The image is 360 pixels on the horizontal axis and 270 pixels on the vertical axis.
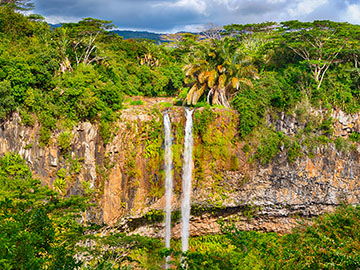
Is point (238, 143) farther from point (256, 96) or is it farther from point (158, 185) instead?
point (158, 185)

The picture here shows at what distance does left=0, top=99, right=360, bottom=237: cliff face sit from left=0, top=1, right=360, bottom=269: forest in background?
0.58 meters

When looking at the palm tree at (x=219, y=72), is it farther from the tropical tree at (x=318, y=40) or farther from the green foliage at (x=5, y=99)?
the green foliage at (x=5, y=99)

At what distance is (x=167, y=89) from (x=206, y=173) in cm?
921

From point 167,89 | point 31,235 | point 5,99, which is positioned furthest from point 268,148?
point 5,99

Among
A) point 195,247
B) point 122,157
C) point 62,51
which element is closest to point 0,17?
point 62,51

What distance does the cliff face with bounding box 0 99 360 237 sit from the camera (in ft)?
44.8

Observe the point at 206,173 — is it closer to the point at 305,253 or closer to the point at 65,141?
the point at 65,141

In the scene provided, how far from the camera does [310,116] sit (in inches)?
656

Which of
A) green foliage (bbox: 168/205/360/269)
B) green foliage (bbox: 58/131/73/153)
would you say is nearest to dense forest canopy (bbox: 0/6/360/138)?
green foliage (bbox: 58/131/73/153)

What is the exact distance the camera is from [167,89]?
73.6 feet

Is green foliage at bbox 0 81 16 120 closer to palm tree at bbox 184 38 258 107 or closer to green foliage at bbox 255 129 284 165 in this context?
palm tree at bbox 184 38 258 107

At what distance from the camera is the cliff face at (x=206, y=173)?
13664mm

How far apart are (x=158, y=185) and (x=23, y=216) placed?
9.43m

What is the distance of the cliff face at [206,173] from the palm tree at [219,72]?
1.51m
